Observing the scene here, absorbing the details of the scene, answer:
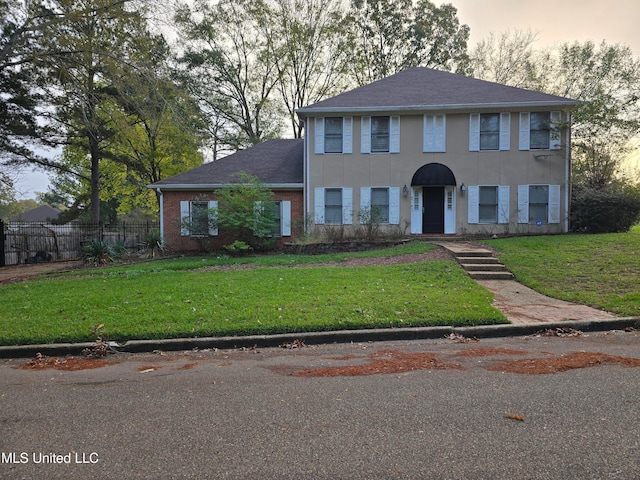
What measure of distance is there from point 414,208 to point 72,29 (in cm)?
1352

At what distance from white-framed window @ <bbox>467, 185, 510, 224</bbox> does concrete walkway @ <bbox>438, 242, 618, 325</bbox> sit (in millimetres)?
7802

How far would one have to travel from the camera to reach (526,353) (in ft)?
15.5

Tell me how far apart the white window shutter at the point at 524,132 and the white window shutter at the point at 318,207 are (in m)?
8.39

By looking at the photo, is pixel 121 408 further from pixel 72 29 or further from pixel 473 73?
pixel 473 73

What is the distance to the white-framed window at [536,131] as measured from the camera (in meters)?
15.7

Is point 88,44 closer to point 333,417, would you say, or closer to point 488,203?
point 333,417

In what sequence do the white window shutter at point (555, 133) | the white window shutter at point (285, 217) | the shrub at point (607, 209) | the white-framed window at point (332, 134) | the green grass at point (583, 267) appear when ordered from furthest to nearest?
1. the white window shutter at point (285, 217)
2. the white-framed window at point (332, 134)
3. the white window shutter at point (555, 133)
4. the shrub at point (607, 209)
5. the green grass at point (583, 267)

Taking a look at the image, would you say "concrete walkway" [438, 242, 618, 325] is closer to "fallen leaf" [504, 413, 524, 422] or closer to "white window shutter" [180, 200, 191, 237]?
"fallen leaf" [504, 413, 524, 422]

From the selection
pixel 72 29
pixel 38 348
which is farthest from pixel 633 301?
pixel 72 29

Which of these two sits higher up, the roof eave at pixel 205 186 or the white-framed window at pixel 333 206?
the roof eave at pixel 205 186

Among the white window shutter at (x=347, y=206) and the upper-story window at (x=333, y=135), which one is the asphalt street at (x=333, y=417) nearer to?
the white window shutter at (x=347, y=206)

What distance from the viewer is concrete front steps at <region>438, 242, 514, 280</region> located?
918cm

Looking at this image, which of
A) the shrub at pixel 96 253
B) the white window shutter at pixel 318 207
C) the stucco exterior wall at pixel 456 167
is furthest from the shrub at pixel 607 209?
the shrub at pixel 96 253

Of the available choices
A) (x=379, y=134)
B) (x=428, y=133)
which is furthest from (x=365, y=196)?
(x=428, y=133)
